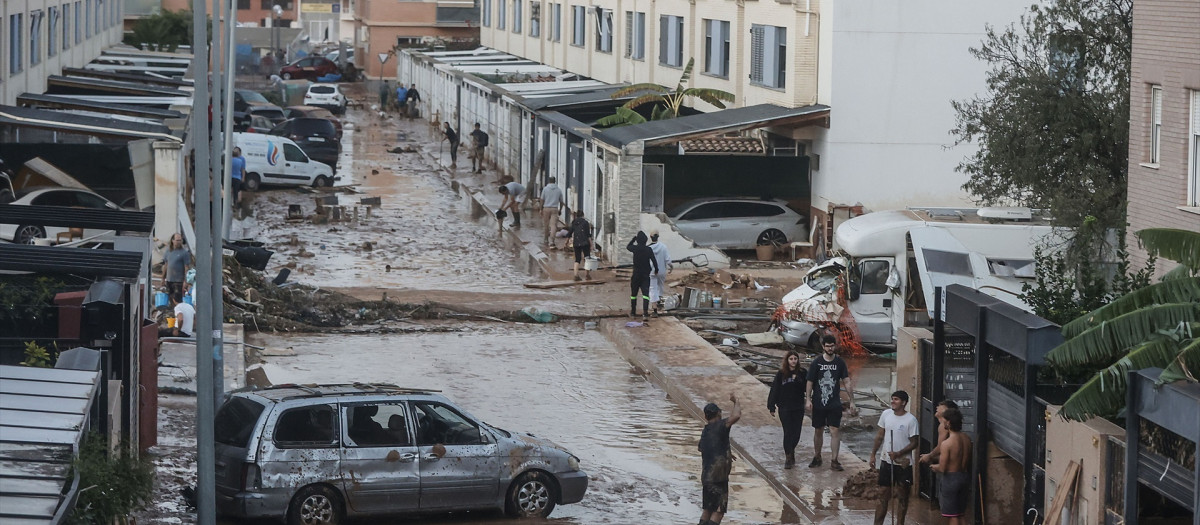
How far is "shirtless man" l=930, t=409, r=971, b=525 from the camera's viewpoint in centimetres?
1315

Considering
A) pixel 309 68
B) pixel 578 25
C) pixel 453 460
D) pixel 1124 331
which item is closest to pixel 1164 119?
pixel 1124 331

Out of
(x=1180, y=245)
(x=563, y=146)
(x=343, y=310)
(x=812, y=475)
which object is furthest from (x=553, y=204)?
(x=1180, y=245)

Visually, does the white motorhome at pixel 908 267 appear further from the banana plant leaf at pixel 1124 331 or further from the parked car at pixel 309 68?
the parked car at pixel 309 68

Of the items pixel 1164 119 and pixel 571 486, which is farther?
pixel 1164 119

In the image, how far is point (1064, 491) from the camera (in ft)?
39.2

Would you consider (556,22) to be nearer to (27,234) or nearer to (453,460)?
(27,234)

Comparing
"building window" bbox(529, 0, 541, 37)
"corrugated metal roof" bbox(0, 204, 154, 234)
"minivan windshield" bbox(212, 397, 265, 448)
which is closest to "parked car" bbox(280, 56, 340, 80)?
"building window" bbox(529, 0, 541, 37)

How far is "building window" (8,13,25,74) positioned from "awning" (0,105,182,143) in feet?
16.7

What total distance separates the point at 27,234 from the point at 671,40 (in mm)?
20900

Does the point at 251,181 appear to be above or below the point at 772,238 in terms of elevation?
above

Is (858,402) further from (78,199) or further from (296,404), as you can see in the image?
(78,199)

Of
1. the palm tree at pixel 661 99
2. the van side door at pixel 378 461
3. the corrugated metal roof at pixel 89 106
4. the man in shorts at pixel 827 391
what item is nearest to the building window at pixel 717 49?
the palm tree at pixel 661 99

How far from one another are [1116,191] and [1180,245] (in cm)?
1019

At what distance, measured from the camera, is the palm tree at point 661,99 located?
3584cm
